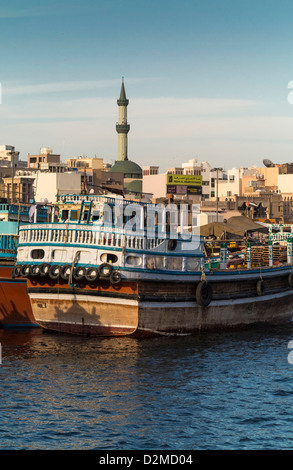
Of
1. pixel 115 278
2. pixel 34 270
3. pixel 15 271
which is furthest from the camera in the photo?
pixel 15 271

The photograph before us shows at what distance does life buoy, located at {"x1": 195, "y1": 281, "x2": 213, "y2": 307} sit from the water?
200 centimetres

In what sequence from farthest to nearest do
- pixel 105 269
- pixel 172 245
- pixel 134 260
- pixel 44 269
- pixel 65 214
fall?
pixel 65 214 < pixel 172 245 < pixel 44 269 < pixel 134 260 < pixel 105 269

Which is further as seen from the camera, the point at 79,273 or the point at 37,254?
the point at 37,254

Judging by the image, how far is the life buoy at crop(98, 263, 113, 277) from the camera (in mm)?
35938

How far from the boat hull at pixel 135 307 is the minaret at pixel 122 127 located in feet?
434

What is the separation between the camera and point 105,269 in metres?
36.1

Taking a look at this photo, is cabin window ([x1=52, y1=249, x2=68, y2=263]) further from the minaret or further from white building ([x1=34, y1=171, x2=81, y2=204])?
the minaret

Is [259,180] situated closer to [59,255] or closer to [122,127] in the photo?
[122,127]

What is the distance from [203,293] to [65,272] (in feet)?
23.9

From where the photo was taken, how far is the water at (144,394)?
22.9 meters

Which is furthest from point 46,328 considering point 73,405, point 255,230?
point 255,230

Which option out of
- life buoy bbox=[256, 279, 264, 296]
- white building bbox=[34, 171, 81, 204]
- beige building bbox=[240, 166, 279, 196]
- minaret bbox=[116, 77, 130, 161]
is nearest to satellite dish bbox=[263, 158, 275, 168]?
beige building bbox=[240, 166, 279, 196]

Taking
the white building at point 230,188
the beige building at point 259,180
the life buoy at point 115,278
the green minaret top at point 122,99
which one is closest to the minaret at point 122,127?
the green minaret top at point 122,99

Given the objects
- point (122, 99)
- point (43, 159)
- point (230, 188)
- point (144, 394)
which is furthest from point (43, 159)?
point (144, 394)
